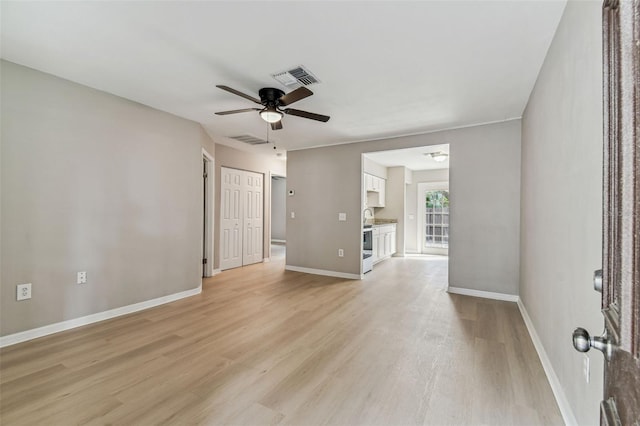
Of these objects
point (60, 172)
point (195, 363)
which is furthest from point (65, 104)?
point (195, 363)

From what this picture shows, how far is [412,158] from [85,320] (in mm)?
6277

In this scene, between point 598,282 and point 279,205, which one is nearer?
point 598,282

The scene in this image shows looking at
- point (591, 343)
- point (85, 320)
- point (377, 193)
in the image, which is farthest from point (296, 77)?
point (377, 193)

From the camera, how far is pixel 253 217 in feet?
21.0

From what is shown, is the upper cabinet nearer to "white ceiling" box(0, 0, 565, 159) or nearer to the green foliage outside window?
the green foliage outside window

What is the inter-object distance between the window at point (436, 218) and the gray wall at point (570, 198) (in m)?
5.42

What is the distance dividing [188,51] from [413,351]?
323 cm

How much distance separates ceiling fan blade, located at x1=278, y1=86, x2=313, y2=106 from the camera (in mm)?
2493

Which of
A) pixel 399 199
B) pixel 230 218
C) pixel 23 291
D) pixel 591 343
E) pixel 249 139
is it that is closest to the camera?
pixel 591 343

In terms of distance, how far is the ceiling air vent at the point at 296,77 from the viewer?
8.52 ft

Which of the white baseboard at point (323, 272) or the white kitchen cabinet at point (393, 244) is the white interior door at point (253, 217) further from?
the white kitchen cabinet at point (393, 244)

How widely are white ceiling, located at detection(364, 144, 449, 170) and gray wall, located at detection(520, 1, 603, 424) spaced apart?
9.78 feet

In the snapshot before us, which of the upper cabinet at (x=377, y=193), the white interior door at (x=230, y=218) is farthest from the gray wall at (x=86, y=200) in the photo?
the upper cabinet at (x=377, y=193)

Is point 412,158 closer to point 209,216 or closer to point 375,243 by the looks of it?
point 375,243
